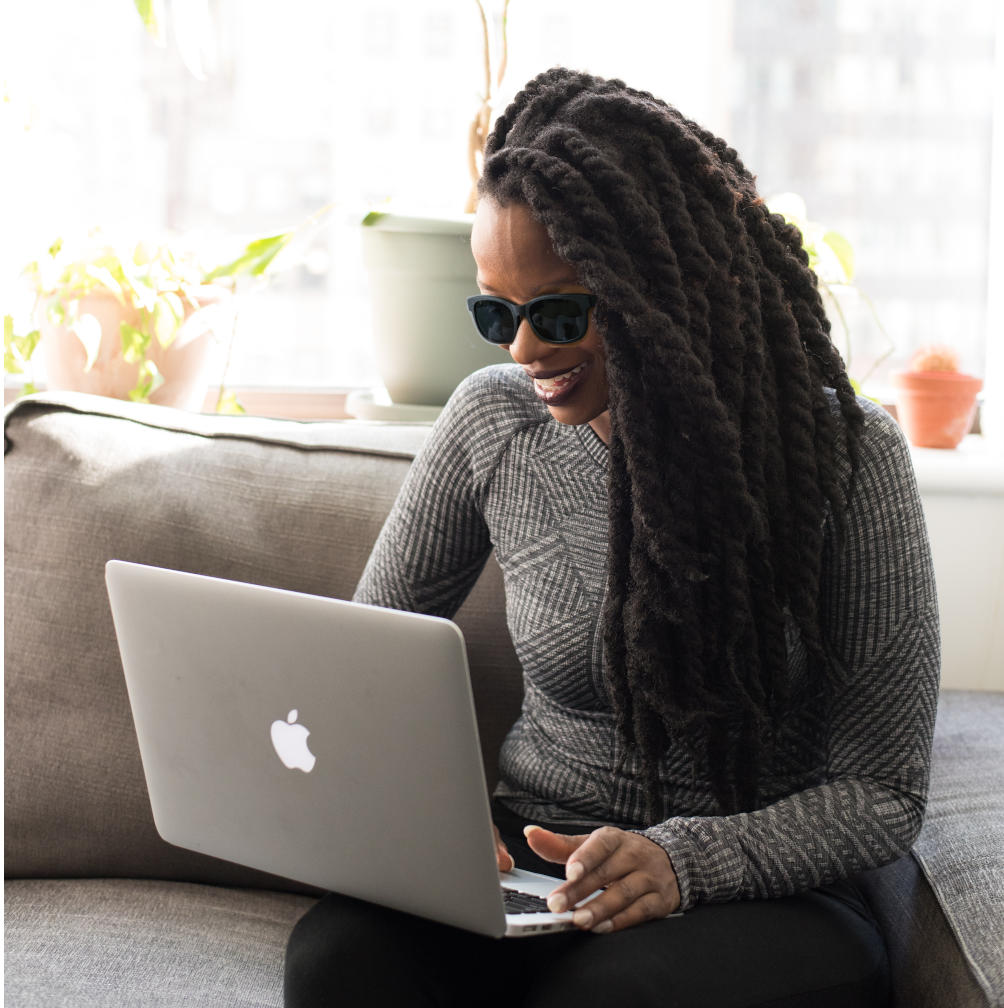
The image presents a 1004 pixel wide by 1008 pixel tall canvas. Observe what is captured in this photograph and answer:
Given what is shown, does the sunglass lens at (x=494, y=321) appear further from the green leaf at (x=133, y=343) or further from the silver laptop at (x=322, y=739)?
the green leaf at (x=133, y=343)

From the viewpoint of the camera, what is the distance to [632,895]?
888 mm

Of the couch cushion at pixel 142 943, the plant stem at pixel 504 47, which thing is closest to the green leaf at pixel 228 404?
the plant stem at pixel 504 47

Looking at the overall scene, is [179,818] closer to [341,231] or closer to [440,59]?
[341,231]

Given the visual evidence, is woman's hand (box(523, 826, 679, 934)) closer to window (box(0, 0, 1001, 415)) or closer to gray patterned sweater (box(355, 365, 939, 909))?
gray patterned sweater (box(355, 365, 939, 909))

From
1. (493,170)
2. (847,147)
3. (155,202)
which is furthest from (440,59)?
(493,170)

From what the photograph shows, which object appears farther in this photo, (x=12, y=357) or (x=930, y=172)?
(x=930, y=172)

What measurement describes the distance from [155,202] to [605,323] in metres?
1.19

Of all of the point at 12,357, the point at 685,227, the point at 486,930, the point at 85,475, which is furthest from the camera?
the point at 12,357

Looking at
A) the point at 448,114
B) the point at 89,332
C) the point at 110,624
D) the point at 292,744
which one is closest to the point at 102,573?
the point at 110,624

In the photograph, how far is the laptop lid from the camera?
2.57 ft

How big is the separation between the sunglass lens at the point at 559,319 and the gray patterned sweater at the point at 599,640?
0.17m

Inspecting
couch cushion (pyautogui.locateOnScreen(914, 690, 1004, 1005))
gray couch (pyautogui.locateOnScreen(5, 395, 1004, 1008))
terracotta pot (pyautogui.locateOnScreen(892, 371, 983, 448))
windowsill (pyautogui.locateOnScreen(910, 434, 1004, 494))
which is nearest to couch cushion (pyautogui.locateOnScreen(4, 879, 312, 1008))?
gray couch (pyautogui.locateOnScreen(5, 395, 1004, 1008))

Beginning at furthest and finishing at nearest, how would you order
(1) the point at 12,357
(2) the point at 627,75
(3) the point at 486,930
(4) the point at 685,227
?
1. (2) the point at 627,75
2. (1) the point at 12,357
3. (4) the point at 685,227
4. (3) the point at 486,930

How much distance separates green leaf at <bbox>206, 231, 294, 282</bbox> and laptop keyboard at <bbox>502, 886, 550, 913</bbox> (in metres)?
1.04
